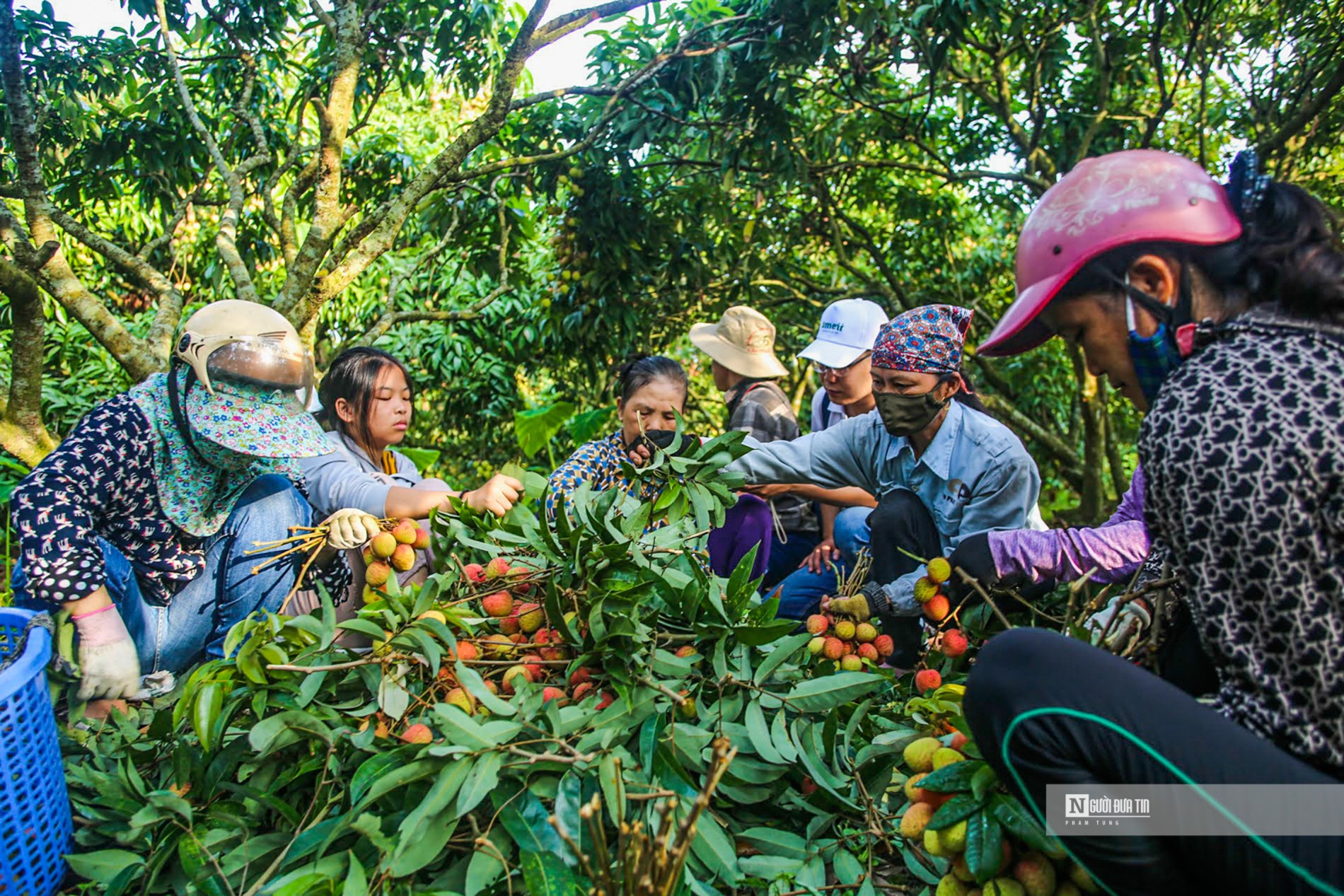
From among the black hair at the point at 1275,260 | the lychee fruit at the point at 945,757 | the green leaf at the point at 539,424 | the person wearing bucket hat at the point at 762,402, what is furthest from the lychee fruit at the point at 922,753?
the green leaf at the point at 539,424

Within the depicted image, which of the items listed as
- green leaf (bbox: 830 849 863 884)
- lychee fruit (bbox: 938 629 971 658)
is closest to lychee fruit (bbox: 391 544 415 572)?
green leaf (bbox: 830 849 863 884)

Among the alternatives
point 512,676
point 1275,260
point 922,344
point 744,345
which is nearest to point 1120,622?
point 1275,260

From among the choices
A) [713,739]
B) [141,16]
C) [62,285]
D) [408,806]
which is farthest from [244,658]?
[141,16]

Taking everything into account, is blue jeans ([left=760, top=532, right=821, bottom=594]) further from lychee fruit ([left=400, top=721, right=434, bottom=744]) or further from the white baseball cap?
lychee fruit ([left=400, top=721, right=434, bottom=744])

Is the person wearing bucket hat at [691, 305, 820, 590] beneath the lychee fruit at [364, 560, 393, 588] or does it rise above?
beneath

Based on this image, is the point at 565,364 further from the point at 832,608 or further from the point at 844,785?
the point at 844,785

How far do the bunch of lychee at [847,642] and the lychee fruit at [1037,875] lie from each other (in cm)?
67

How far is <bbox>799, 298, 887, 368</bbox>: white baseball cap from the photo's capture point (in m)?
3.04

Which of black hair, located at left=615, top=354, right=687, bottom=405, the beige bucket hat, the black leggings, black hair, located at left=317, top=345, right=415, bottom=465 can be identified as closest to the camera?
the black leggings

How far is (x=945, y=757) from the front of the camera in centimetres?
134

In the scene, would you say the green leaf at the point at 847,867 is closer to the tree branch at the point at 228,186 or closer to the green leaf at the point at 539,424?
the tree branch at the point at 228,186

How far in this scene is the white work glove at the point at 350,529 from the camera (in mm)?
1867

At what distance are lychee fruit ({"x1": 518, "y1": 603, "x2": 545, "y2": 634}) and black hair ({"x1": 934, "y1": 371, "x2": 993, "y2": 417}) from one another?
3.73 feet

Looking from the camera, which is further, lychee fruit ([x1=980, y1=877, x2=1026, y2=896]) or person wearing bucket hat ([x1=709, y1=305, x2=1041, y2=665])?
person wearing bucket hat ([x1=709, y1=305, x2=1041, y2=665])
